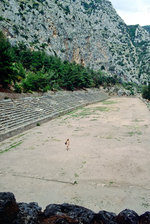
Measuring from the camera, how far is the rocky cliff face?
7881 cm

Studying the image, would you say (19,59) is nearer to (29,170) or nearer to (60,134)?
(60,134)

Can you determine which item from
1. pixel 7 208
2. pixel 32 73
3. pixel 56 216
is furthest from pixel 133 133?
pixel 32 73

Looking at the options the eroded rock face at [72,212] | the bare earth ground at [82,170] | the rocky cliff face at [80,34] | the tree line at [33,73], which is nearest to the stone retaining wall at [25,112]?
the bare earth ground at [82,170]

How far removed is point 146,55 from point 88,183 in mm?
166867

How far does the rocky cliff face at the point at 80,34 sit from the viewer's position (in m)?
78.8

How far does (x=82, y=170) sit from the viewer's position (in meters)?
12.0

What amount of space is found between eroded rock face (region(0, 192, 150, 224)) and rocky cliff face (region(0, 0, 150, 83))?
70596 mm

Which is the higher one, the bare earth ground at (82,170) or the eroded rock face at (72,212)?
the eroded rock face at (72,212)

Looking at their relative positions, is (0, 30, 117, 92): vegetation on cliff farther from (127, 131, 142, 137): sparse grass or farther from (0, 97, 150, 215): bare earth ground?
(127, 131, 142, 137): sparse grass

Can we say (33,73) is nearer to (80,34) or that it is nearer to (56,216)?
(56,216)

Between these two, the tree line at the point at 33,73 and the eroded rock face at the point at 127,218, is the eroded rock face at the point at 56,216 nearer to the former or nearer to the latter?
the eroded rock face at the point at 127,218

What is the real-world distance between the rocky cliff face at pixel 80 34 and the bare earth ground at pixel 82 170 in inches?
2389

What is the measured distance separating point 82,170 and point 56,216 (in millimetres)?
7378

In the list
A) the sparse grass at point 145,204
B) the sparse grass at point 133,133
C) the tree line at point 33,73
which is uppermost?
the tree line at point 33,73
